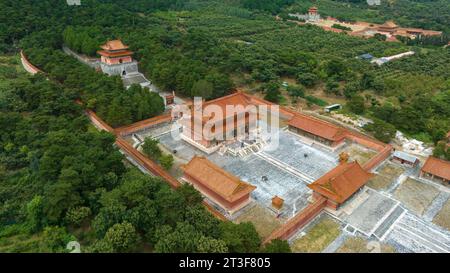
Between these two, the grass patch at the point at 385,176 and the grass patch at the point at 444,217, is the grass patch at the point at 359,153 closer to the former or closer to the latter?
the grass patch at the point at 385,176

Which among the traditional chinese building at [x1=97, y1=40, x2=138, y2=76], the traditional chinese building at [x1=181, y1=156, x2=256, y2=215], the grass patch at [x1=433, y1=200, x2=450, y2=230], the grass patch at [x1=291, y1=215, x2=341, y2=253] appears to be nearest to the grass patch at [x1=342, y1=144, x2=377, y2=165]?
the grass patch at [x1=433, y1=200, x2=450, y2=230]

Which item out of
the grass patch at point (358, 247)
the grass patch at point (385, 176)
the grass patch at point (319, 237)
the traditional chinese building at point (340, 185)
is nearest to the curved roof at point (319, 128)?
the grass patch at point (385, 176)

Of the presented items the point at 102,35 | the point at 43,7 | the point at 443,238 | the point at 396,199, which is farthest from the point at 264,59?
the point at 43,7

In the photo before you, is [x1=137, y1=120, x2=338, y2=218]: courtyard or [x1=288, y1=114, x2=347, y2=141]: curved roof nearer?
[x1=137, y1=120, x2=338, y2=218]: courtyard

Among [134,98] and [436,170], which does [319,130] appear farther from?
[134,98]

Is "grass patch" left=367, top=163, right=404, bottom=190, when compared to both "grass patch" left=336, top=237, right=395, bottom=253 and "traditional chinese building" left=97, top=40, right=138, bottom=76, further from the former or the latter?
"traditional chinese building" left=97, top=40, right=138, bottom=76

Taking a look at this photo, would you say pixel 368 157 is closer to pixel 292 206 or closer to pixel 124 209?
pixel 292 206

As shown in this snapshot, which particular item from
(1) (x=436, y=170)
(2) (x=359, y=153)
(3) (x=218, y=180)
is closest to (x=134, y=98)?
(3) (x=218, y=180)
